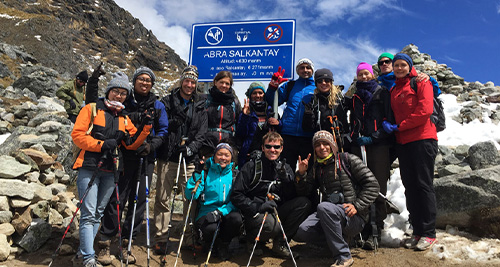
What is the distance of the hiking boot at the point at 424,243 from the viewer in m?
5.07

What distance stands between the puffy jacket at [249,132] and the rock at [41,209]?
4.01m

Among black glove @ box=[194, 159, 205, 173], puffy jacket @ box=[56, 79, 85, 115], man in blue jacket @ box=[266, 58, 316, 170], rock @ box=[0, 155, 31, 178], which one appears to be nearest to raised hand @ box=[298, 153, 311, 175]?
man in blue jacket @ box=[266, 58, 316, 170]

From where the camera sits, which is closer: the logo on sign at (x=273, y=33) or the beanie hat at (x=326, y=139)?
the beanie hat at (x=326, y=139)

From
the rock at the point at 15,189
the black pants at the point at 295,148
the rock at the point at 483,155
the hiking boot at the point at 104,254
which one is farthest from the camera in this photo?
the rock at the point at 483,155

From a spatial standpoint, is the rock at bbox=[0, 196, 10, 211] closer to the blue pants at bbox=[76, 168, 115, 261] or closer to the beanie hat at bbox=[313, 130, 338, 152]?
the blue pants at bbox=[76, 168, 115, 261]

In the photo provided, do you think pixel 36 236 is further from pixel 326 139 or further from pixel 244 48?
pixel 244 48

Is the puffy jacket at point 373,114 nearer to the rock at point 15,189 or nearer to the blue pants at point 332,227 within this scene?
the blue pants at point 332,227

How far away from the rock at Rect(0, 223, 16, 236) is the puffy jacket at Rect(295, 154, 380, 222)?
197 inches

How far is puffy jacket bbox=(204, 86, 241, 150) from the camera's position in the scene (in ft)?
20.1

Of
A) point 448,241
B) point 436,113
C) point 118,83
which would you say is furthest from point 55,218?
point 436,113

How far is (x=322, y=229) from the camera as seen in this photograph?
507 cm

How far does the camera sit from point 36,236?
5762 millimetres

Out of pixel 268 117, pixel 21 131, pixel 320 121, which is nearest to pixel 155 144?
pixel 268 117

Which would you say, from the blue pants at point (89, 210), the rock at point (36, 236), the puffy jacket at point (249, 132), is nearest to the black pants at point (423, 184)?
the puffy jacket at point (249, 132)
